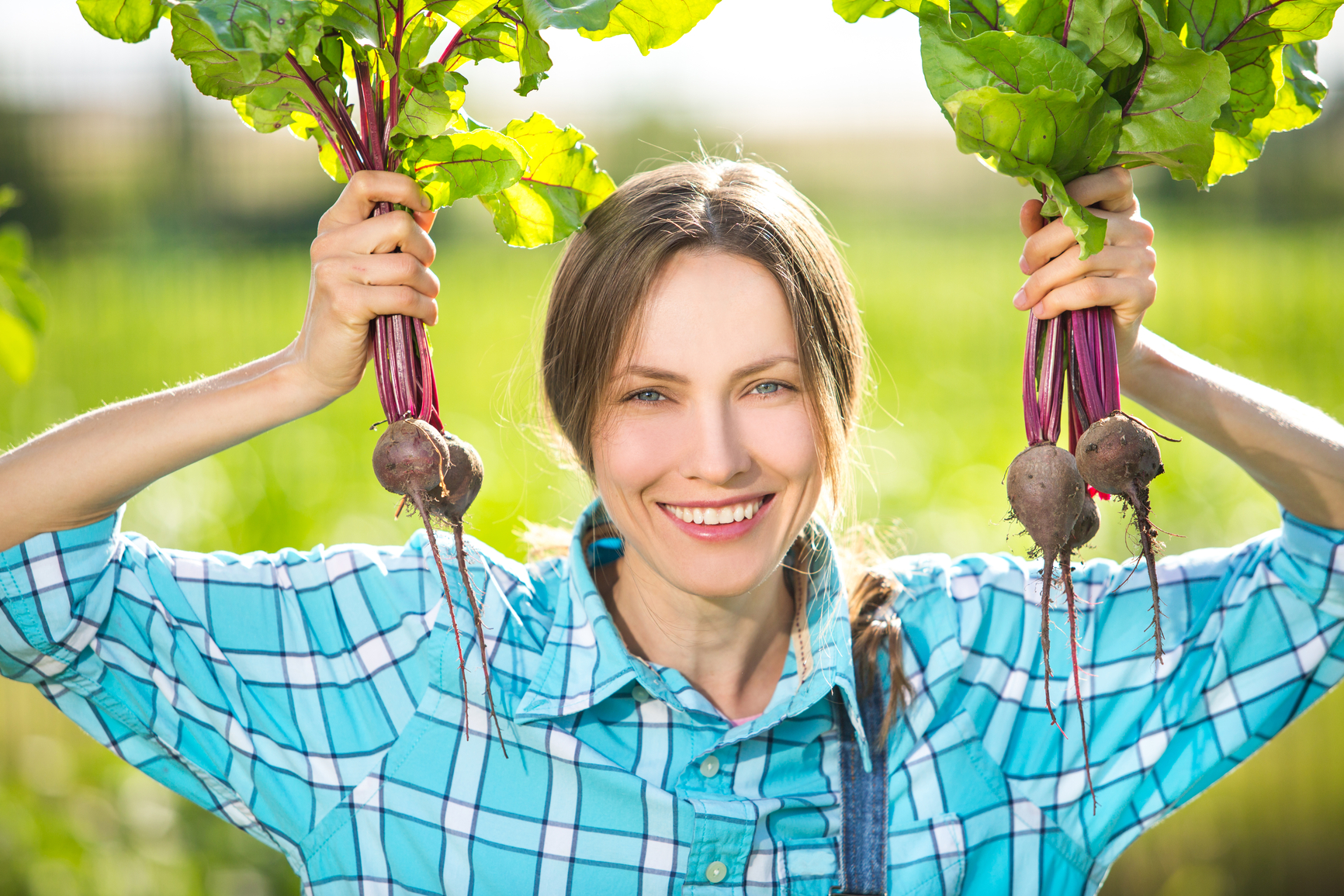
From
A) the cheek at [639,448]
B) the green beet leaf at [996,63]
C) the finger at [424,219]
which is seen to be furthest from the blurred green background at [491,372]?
the green beet leaf at [996,63]

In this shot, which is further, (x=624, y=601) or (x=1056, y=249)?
(x=624, y=601)

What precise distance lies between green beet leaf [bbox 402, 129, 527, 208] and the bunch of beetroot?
773 millimetres

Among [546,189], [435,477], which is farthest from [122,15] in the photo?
[435,477]

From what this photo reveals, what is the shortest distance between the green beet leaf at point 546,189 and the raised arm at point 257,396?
0.56 feet

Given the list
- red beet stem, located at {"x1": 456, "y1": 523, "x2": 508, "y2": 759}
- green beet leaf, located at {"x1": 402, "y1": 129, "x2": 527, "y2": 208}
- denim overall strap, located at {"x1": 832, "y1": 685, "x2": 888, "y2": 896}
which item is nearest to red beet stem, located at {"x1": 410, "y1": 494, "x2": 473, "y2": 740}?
red beet stem, located at {"x1": 456, "y1": 523, "x2": 508, "y2": 759}

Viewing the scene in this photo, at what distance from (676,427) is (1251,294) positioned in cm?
627

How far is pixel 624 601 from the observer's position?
69.4 inches

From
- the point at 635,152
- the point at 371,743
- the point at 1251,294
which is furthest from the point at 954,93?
the point at 635,152

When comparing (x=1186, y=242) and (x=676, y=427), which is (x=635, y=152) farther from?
(x=676, y=427)

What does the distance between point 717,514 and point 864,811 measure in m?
0.53

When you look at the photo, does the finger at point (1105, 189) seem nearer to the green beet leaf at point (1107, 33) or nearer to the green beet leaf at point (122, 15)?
the green beet leaf at point (1107, 33)

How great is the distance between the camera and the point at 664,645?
1.69 meters

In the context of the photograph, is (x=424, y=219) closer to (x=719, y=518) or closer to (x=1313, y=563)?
(x=719, y=518)

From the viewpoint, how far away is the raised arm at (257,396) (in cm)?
Result: 130
